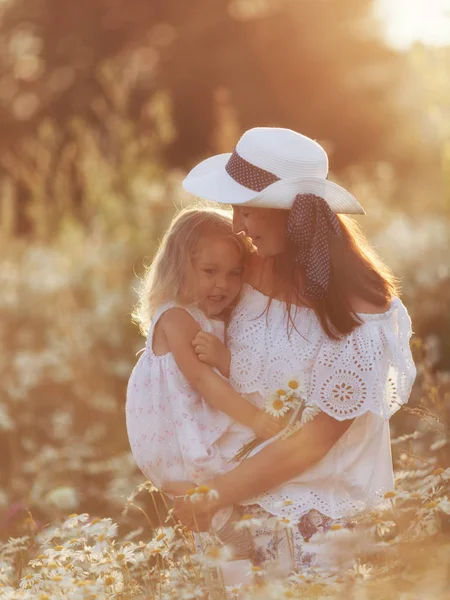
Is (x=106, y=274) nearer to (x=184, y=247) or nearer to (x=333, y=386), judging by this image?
(x=184, y=247)

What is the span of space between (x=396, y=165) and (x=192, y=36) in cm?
434

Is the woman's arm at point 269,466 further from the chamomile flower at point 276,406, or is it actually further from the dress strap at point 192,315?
the dress strap at point 192,315

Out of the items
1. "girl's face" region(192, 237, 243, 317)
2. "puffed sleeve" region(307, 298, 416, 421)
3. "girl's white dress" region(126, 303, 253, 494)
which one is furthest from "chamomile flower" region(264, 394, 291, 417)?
"girl's face" region(192, 237, 243, 317)

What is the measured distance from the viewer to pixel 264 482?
2.95 m

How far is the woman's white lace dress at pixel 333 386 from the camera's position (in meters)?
2.98

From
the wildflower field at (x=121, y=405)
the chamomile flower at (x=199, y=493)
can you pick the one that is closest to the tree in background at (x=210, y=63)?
the wildflower field at (x=121, y=405)

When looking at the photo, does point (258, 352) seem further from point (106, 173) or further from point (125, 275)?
point (106, 173)

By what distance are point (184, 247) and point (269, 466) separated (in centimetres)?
77

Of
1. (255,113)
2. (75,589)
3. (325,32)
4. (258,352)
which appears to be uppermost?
(325,32)

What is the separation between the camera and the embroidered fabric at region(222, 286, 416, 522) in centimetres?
298

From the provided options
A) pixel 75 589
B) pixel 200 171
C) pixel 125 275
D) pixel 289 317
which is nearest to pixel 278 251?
pixel 289 317

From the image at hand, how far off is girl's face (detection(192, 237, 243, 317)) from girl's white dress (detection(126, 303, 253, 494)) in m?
0.05

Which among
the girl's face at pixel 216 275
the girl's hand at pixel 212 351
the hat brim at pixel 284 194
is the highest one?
the hat brim at pixel 284 194

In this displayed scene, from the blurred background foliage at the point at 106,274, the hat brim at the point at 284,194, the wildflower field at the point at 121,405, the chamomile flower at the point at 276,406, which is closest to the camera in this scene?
the wildflower field at the point at 121,405
